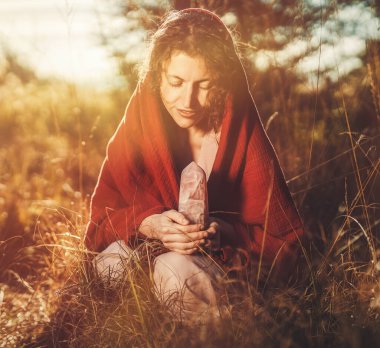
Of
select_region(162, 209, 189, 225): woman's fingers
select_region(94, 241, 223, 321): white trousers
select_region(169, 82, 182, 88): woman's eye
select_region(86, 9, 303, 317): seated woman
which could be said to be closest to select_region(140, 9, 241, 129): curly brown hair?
select_region(86, 9, 303, 317): seated woman

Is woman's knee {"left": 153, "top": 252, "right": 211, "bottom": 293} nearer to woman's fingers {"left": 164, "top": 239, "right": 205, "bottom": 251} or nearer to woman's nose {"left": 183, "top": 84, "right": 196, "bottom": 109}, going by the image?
woman's fingers {"left": 164, "top": 239, "right": 205, "bottom": 251}

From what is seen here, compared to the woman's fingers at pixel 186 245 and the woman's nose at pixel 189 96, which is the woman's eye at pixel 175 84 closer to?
the woman's nose at pixel 189 96

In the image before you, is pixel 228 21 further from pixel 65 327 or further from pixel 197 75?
pixel 65 327

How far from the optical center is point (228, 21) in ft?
13.8

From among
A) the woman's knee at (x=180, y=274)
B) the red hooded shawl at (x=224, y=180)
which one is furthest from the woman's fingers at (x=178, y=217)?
the red hooded shawl at (x=224, y=180)

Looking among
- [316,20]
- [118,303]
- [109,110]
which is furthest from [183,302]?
[109,110]

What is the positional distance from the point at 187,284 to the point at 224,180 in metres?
0.56

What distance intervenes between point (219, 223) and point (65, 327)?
717mm

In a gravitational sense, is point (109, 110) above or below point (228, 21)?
below

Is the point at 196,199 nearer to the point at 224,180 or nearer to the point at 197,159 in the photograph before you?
the point at 224,180

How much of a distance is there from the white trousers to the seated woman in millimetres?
63

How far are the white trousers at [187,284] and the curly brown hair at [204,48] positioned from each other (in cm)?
63

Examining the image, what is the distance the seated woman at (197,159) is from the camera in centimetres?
220

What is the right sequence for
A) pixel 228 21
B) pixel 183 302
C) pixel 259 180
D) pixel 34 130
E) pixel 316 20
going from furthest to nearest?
pixel 34 130 < pixel 228 21 < pixel 316 20 < pixel 259 180 < pixel 183 302
